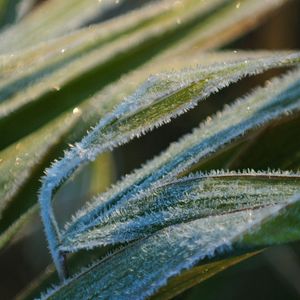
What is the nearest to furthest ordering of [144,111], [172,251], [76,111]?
Answer: [172,251], [144,111], [76,111]

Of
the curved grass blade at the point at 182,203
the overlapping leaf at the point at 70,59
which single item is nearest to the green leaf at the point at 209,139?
the curved grass blade at the point at 182,203

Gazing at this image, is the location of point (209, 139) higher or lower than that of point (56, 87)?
lower

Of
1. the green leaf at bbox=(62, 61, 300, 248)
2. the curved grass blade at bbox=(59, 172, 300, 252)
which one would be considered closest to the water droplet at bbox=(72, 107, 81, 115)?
the green leaf at bbox=(62, 61, 300, 248)

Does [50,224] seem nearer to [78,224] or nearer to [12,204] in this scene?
[78,224]

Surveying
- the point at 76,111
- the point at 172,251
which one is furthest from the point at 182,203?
the point at 76,111

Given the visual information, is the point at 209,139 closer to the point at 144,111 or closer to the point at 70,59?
the point at 144,111

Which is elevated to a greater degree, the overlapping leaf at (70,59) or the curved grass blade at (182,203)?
the overlapping leaf at (70,59)

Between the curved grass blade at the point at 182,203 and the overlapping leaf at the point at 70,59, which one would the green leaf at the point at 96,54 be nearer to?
the overlapping leaf at the point at 70,59
